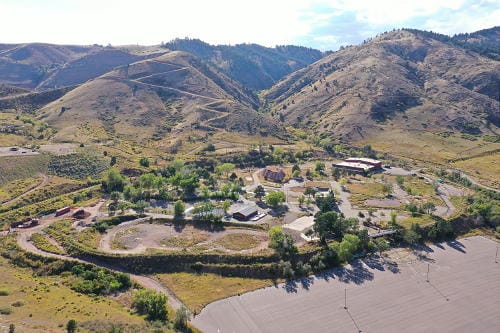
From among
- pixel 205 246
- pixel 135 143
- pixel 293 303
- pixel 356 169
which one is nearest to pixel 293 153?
pixel 356 169

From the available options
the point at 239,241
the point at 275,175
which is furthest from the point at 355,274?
the point at 275,175

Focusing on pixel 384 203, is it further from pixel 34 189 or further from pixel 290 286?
pixel 34 189

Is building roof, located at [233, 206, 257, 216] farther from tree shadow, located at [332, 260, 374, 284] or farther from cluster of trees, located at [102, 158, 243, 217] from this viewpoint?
tree shadow, located at [332, 260, 374, 284]

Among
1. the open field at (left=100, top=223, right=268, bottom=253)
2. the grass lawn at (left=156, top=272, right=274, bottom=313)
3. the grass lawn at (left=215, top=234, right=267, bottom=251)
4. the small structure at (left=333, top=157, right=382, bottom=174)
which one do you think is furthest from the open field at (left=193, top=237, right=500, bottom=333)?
the small structure at (left=333, top=157, right=382, bottom=174)

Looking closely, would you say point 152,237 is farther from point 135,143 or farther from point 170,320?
point 135,143

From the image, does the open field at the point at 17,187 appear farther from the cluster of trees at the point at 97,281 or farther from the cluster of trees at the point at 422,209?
the cluster of trees at the point at 422,209
